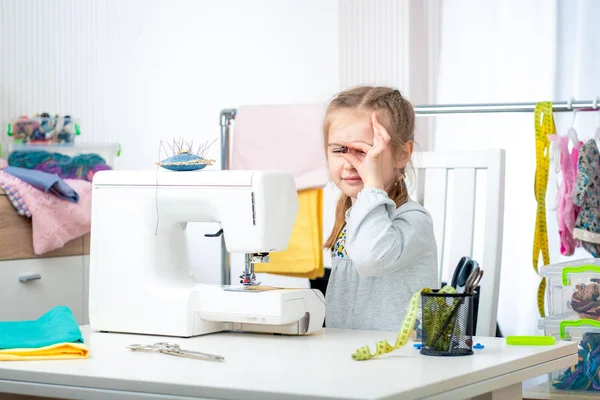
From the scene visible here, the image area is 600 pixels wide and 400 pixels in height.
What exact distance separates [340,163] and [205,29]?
2.44 metres

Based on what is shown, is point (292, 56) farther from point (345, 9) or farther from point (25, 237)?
point (25, 237)

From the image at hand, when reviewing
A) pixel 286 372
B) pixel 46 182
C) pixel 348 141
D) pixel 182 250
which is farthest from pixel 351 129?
pixel 46 182

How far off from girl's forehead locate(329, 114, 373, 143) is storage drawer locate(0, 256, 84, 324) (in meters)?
1.42

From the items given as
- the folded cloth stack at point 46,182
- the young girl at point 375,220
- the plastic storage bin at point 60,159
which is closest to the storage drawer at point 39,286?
the folded cloth stack at point 46,182

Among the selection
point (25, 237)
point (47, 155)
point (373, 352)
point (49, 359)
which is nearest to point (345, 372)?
point (373, 352)

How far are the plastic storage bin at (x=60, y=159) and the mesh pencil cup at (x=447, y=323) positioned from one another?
79.6 inches

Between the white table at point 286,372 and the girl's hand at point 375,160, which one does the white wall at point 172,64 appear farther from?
the white table at point 286,372

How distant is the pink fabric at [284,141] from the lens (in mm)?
2490

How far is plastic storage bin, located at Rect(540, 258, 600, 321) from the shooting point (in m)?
1.77

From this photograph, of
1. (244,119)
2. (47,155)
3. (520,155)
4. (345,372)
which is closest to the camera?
(345,372)

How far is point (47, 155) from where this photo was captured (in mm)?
2979

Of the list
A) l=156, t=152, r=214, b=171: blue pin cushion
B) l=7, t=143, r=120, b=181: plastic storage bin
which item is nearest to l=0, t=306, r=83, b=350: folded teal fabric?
l=156, t=152, r=214, b=171: blue pin cushion

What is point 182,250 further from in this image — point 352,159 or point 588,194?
point 588,194

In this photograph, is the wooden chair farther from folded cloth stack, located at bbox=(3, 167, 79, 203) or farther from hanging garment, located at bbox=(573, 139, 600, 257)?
folded cloth stack, located at bbox=(3, 167, 79, 203)
